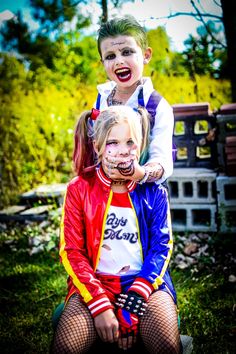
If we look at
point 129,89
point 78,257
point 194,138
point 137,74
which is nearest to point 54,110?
point 194,138

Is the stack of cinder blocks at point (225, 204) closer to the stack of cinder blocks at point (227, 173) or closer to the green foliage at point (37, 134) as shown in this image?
the stack of cinder blocks at point (227, 173)

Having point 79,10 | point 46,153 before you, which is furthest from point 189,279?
point 79,10

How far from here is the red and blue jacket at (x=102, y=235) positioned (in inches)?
65.3

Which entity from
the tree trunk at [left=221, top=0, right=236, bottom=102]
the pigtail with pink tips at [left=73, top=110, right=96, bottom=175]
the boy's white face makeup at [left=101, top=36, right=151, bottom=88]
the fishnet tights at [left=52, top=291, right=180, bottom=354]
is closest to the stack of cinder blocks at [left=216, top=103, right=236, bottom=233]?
the tree trunk at [left=221, top=0, right=236, bottom=102]

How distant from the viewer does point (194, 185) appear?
3.52 meters

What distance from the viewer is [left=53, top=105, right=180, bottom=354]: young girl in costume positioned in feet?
5.12

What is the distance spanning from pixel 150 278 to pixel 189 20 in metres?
2.81

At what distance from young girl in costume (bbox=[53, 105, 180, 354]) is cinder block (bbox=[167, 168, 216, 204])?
1.74 metres

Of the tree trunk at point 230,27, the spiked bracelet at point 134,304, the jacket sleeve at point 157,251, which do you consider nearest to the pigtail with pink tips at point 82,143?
the jacket sleeve at point 157,251

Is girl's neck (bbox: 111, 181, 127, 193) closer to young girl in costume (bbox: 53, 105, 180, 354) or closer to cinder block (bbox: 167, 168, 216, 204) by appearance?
young girl in costume (bbox: 53, 105, 180, 354)

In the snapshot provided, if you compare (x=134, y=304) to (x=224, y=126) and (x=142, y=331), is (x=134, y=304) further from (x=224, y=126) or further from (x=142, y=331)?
(x=224, y=126)

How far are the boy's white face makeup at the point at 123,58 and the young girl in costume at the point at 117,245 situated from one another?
0.20 meters

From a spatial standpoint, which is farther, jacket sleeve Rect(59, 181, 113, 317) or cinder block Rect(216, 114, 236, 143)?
cinder block Rect(216, 114, 236, 143)

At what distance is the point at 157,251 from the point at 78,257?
0.33 metres
